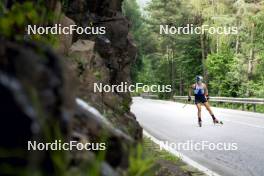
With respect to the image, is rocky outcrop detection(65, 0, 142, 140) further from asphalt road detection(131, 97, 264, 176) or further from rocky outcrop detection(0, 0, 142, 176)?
rocky outcrop detection(0, 0, 142, 176)

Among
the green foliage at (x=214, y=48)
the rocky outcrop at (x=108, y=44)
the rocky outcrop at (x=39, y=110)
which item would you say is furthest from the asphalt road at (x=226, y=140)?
the green foliage at (x=214, y=48)

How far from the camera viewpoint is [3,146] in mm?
1815

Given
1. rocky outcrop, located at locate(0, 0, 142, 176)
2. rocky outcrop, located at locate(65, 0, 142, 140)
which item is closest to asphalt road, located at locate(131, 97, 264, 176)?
rocky outcrop, located at locate(65, 0, 142, 140)

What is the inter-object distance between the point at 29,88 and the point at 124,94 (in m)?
8.76

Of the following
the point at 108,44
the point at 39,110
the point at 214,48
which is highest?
the point at 214,48

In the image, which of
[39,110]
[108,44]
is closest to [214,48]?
[108,44]

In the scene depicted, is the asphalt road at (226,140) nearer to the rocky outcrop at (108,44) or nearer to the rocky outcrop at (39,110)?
the rocky outcrop at (108,44)

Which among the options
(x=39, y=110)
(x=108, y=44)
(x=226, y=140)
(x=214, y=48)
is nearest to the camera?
(x=39, y=110)

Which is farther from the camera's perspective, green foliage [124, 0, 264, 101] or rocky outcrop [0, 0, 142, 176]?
green foliage [124, 0, 264, 101]

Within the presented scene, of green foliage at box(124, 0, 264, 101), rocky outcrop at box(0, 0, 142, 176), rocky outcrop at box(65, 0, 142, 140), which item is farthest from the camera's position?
green foliage at box(124, 0, 264, 101)

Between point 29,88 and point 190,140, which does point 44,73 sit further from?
point 190,140

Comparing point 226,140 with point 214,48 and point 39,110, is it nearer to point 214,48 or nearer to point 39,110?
point 39,110

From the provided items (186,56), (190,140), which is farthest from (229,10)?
(190,140)

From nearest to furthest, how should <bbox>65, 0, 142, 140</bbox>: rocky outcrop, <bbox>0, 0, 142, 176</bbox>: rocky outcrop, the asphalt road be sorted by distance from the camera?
<bbox>0, 0, 142, 176</bbox>: rocky outcrop < <bbox>65, 0, 142, 140</bbox>: rocky outcrop < the asphalt road
